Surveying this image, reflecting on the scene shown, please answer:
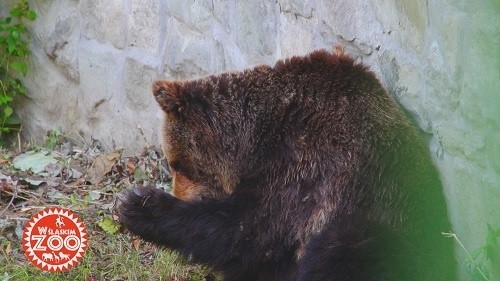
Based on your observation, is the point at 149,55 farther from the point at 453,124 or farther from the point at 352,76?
the point at 453,124

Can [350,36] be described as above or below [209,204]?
above

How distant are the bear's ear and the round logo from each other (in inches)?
31.4

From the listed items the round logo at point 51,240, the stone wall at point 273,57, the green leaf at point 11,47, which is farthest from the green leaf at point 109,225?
the green leaf at point 11,47

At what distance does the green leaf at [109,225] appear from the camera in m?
5.12

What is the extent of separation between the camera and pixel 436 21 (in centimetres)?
347

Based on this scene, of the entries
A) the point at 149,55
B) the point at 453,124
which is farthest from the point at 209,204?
the point at 149,55

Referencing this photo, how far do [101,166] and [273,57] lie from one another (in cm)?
173

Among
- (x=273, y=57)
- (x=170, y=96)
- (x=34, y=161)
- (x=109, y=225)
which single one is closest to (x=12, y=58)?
(x=34, y=161)

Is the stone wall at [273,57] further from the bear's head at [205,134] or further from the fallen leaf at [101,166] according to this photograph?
the bear's head at [205,134]

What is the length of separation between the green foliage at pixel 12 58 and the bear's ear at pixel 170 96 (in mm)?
2967

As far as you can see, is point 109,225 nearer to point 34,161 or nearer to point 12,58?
point 34,161

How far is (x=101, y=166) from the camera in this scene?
605cm

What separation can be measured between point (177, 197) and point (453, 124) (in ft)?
5.30

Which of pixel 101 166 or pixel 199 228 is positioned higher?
pixel 101 166
